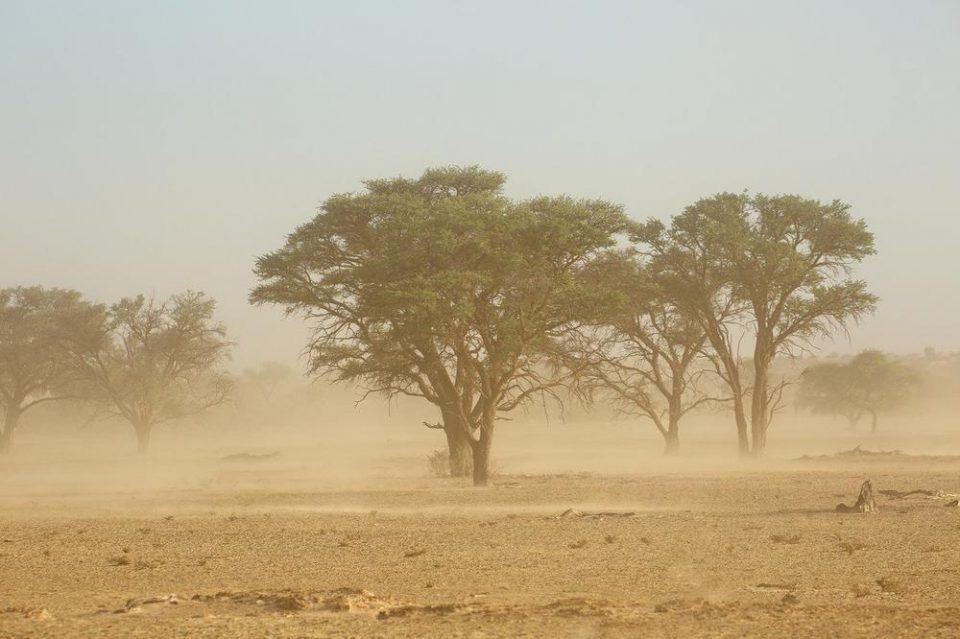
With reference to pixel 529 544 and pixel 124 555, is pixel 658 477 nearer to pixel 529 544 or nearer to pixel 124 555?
pixel 529 544

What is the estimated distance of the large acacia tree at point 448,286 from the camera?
31391 mm

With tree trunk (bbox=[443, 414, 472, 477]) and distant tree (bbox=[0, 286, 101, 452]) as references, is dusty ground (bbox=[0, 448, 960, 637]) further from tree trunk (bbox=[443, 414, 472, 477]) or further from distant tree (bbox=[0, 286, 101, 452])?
distant tree (bbox=[0, 286, 101, 452])

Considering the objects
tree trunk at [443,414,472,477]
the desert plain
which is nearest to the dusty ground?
the desert plain

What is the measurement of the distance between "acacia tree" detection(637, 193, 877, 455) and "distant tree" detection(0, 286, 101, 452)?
37.6 meters

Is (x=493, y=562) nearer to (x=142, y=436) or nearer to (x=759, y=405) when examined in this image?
(x=759, y=405)

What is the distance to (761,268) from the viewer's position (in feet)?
138

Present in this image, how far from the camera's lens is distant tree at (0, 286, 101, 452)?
210ft

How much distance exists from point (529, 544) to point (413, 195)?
2083cm

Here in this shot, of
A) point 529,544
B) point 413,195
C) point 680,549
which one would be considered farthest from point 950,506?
point 413,195

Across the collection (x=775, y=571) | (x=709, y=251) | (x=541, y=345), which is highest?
(x=709, y=251)

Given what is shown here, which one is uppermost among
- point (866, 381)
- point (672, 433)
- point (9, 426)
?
point (866, 381)

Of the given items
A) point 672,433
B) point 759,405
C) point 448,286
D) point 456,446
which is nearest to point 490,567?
point 448,286

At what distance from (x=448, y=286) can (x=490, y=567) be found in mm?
16323

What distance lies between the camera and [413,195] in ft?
119
